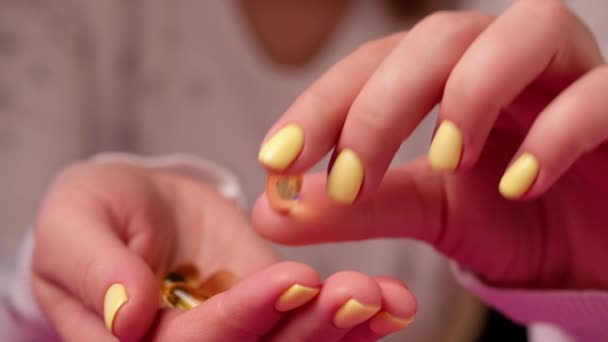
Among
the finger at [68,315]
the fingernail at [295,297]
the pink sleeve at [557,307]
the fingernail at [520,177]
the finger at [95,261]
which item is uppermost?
the fingernail at [520,177]

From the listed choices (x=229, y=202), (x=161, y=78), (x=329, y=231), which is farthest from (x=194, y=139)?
(x=329, y=231)

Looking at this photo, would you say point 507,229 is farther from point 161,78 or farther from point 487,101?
point 161,78

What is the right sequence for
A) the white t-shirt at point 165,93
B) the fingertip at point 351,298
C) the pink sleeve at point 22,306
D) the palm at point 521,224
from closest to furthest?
the fingertip at point 351,298 → the palm at point 521,224 → the pink sleeve at point 22,306 → the white t-shirt at point 165,93

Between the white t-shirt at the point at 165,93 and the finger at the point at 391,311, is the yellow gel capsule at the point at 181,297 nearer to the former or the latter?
the finger at the point at 391,311

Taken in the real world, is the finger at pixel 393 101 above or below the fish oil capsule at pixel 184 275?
above

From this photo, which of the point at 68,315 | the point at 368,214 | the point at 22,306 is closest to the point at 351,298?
the point at 368,214

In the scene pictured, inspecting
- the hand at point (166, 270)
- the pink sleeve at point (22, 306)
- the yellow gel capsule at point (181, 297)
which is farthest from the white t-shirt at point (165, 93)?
the yellow gel capsule at point (181, 297)
